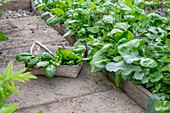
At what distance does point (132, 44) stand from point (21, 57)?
133 cm

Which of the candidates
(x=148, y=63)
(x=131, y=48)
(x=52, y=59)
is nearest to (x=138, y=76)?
(x=148, y=63)

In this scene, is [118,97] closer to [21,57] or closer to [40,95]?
[40,95]

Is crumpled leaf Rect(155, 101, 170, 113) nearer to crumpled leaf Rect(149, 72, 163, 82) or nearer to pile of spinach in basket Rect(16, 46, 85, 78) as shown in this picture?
crumpled leaf Rect(149, 72, 163, 82)

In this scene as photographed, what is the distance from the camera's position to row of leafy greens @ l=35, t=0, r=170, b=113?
2111 millimetres

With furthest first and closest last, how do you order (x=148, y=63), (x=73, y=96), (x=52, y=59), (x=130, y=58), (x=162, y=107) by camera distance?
(x=52, y=59)
(x=73, y=96)
(x=130, y=58)
(x=148, y=63)
(x=162, y=107)

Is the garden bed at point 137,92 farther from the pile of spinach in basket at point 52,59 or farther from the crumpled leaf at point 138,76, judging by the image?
the pile of spinach in basket at point 52,59

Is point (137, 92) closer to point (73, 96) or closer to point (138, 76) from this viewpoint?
point (138, 76)

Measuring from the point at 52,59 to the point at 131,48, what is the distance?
957 millimetres

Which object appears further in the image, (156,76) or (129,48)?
(129,48)

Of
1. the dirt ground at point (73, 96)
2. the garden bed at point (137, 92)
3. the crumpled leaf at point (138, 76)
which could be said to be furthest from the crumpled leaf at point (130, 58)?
the dirt ground at point (73, 96)

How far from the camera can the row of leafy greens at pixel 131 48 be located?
2111mm

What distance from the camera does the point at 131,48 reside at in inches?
92.3

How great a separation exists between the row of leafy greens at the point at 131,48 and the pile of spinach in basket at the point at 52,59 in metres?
0.16

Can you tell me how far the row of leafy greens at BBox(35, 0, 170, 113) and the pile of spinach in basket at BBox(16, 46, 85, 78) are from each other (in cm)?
16
